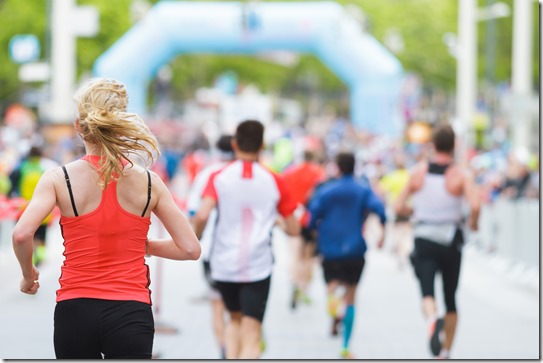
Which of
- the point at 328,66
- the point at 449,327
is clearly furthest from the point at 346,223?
the point at 328,66

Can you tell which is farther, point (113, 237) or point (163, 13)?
point (163, 13)

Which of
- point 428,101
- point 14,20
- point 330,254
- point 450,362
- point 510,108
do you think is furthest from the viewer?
point 428,101

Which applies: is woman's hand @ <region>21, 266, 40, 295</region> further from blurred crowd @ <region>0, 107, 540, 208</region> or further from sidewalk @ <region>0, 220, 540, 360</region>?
blurred crowd @ <region>0, 107, 540, 208</region>

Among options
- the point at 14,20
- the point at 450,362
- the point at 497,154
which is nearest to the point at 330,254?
the point at 450,362

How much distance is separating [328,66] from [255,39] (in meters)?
5.15

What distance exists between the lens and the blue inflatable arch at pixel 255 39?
33.7 meters

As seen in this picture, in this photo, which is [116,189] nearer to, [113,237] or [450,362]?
[113,237]

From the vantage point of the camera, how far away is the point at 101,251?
179 inches

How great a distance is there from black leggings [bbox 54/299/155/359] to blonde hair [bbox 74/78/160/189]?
17.5 inches

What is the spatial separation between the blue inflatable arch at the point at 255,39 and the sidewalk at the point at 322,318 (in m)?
16.0

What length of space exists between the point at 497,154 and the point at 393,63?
5392 millimetres

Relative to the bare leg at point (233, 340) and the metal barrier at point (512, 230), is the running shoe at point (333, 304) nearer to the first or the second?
the bare leg at point (233, 340)

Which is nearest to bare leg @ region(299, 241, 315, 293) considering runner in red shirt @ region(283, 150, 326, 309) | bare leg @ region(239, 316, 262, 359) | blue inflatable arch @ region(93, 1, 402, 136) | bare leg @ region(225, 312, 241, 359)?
runner in red shirt @ region(283, 150, 326, 309)

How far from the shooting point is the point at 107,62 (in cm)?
3309
